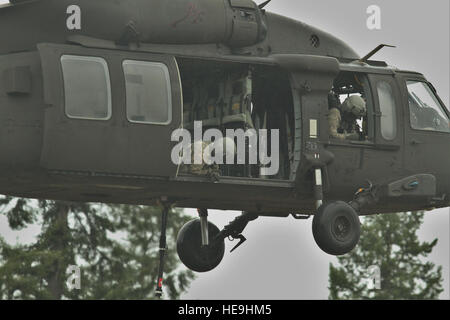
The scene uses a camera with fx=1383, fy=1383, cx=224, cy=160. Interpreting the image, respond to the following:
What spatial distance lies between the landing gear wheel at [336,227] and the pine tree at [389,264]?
3576 centimetres

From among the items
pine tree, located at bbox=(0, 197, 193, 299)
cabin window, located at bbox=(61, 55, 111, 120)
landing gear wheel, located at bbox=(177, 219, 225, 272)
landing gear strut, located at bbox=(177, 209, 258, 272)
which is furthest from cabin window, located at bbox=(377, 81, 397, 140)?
pine tree, located at bbox=(0, 197, 193, 299)

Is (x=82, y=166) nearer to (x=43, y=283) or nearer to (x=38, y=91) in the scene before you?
(x=38, y=91)

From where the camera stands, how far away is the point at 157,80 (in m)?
20.4

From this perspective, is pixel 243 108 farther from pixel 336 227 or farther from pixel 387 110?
pixel 387 110

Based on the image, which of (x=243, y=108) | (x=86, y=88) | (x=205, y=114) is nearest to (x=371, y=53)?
(x=243, y=108)

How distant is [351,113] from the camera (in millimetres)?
22438

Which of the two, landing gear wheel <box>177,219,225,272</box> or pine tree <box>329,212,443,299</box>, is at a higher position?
pine tree <box>329,212,443,299</box>

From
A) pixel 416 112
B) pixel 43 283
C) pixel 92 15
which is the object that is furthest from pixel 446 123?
pixel 43 283

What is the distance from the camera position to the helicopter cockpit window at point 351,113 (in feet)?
72.9

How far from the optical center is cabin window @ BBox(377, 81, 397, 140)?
22.4 meters

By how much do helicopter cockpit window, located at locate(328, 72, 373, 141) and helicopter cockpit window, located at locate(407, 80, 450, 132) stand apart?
2.75 feet

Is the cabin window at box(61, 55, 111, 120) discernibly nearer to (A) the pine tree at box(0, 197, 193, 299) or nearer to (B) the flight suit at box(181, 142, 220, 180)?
(B) the flight suit at box(181, 142, 220, 180)

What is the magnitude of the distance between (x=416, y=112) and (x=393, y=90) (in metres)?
0.61

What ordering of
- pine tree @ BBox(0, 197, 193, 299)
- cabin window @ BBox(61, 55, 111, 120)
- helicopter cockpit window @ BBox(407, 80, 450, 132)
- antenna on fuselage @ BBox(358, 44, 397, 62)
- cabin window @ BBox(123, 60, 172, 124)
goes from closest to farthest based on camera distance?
1. cabin window @ BBox(61, 55, 111, 120)
2. cabin window @ BBox(123, 60, 172, 124)
3. antenna on fuselage @ BBox(358, 44, 397, 62)
4. helicopter cockpit window @ BBox(407, 80, 450, 132)
5. pine tree @ BBox(0, 197, 193, 299)
